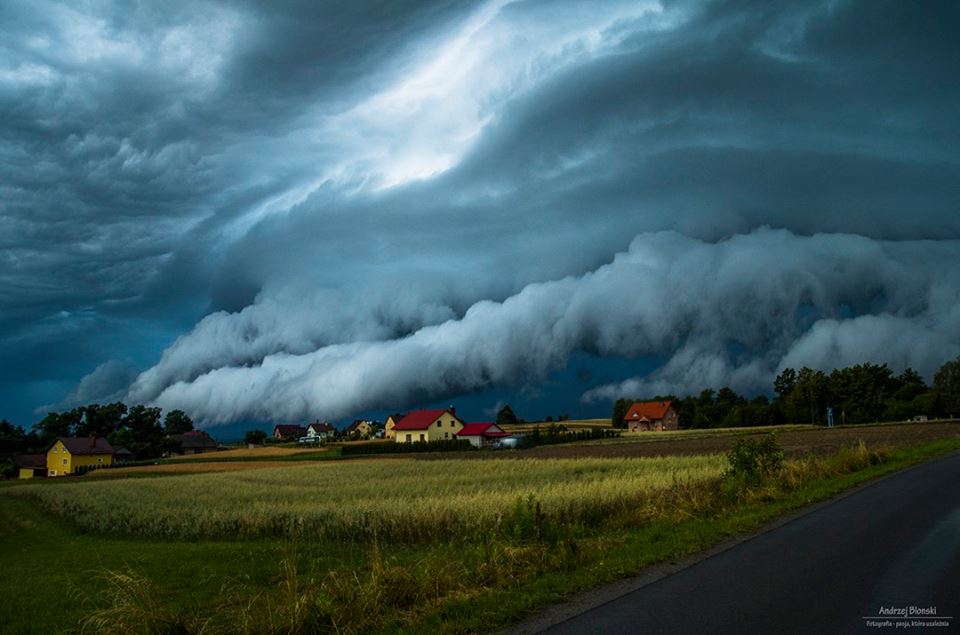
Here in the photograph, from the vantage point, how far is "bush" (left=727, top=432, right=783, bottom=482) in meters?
22.6

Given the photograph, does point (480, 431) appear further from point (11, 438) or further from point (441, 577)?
point (441, 577)

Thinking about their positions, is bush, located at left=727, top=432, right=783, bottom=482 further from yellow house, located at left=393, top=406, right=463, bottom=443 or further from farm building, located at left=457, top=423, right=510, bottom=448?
yellow house, located at left=393, top=406, right=463, bottom=443

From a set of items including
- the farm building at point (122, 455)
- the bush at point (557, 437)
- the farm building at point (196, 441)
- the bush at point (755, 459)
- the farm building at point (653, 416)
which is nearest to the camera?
the bush at point (755, 459)

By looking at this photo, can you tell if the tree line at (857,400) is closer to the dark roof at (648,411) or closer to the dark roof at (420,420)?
the dark roof at (648,411)

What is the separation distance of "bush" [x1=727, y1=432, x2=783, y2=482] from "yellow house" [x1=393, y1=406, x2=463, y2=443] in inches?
4057

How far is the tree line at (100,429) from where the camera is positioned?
A: 133500mm

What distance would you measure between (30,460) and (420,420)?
7116 cm

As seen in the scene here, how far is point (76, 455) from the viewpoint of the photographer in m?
117

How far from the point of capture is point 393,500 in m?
30.0

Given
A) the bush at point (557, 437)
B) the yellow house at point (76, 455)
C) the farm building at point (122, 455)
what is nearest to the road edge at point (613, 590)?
the bush at point (557, 437)

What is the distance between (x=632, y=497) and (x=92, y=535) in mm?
21903

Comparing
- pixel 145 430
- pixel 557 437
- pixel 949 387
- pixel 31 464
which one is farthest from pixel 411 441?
pixel 949 387

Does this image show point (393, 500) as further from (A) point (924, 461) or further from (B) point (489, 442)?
(B) point (489, 442)

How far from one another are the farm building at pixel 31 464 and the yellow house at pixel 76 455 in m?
1.85
